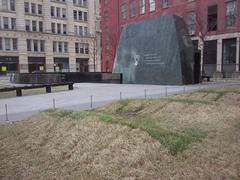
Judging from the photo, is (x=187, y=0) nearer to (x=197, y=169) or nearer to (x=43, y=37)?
(x=43, y=37)

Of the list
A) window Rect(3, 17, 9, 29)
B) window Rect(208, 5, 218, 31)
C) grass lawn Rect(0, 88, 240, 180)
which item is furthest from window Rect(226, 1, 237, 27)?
window Rect(3, 17, 9, 29)

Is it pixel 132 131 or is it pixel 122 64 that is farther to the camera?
pixel 122 64

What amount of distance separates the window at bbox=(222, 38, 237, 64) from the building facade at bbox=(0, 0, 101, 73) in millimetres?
31103

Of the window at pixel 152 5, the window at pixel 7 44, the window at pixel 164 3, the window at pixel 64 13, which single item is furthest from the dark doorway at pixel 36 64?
the window at pixel 164 3

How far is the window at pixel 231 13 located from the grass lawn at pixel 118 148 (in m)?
34.5

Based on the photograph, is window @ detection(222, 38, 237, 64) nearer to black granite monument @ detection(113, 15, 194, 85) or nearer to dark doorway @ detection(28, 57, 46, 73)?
black granite monument @ detection(113, 15, 194, 85)

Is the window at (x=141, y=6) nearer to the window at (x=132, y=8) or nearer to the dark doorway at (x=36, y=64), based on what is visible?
the window at (x=132, y=8)

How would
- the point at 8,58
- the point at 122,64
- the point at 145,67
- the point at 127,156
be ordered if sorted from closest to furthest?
the point at 127,156
the point at 145,67
the point at 122,64
the point at 8,58

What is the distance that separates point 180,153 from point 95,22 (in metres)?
76.9

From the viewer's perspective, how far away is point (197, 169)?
A: 5102 millimetres

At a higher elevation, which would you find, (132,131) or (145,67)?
(145,67)

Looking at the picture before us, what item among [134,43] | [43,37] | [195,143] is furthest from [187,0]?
[195,143]

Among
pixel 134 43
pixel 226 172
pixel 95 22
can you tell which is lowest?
pixel 226 172

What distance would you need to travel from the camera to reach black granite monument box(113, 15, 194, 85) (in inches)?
1001
